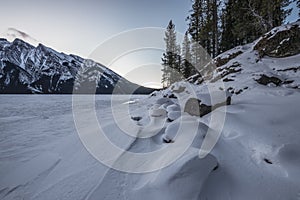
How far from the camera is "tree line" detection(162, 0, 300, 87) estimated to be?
16656mm

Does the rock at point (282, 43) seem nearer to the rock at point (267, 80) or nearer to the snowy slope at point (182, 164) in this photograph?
the rock at point (267, 80)

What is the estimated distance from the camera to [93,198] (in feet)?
9.28

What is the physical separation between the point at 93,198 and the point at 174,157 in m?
1.55

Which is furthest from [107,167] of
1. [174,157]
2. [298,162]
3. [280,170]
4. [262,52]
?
[262,52]

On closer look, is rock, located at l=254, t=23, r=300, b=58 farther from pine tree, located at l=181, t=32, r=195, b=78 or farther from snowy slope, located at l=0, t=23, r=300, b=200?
pine tree, located at l=181, t=32, r=195, b=78

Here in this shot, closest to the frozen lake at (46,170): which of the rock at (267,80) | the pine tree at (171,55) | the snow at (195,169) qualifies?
the snow at (195,169)

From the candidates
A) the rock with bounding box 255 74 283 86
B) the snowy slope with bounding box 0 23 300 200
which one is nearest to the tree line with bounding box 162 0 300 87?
the rock with bounding box 255 74 283 86

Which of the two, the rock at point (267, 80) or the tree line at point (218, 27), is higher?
the tree line at point (218, 27)

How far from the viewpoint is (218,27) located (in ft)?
71.8

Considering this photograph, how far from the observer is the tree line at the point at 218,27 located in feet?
54.6

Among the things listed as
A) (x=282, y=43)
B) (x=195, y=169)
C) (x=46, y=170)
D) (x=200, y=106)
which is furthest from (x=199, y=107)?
(x=282, y=43)

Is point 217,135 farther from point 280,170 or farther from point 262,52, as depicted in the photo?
point 262,52

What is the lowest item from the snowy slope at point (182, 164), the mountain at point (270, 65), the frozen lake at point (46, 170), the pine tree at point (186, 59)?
the frozen lake at point (46, 170)

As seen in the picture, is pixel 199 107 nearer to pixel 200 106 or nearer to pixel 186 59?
pixel 200 106
